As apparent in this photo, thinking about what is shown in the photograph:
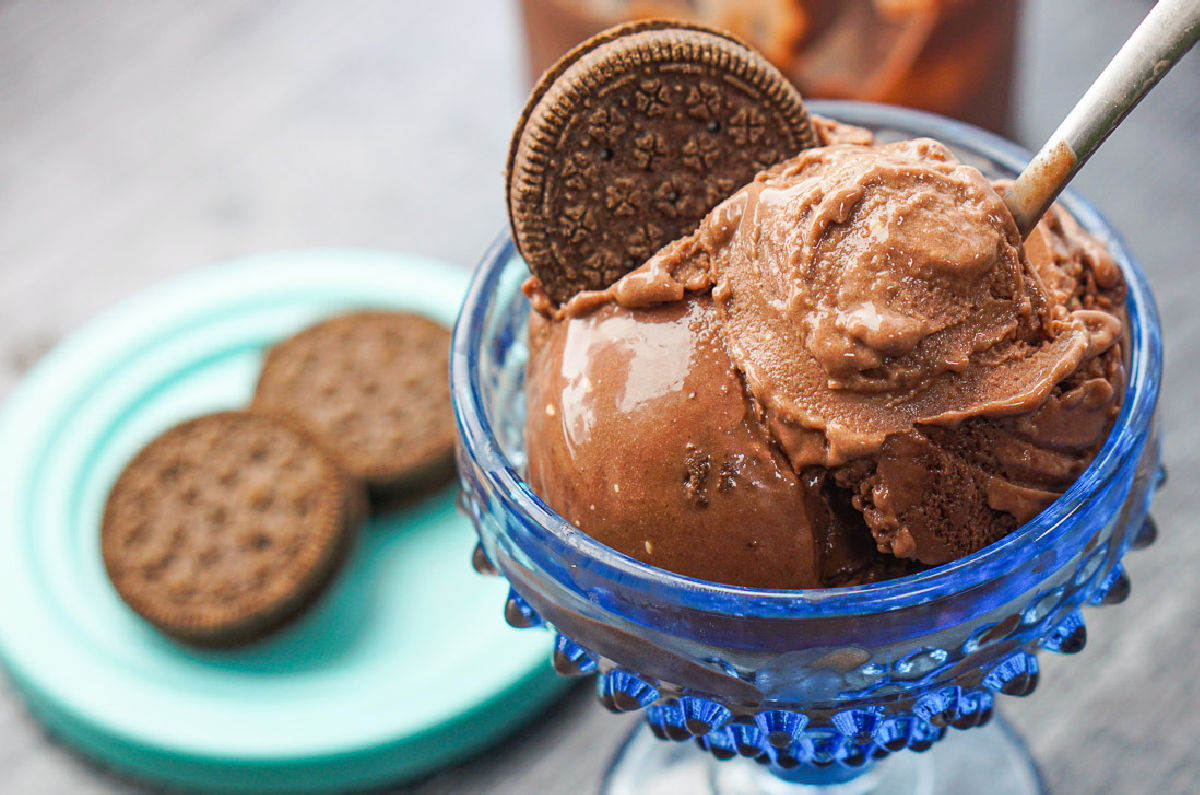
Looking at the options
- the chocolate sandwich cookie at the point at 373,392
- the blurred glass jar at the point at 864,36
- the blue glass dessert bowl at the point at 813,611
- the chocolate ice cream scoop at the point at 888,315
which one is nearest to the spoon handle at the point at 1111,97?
the chocolate ice cream scoop at the point at 888,315

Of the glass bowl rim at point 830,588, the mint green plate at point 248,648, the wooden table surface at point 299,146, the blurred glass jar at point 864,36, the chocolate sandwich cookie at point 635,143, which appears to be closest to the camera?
the glass bowl rim at point 830,588

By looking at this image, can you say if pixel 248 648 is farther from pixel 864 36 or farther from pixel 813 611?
pixel 864 36

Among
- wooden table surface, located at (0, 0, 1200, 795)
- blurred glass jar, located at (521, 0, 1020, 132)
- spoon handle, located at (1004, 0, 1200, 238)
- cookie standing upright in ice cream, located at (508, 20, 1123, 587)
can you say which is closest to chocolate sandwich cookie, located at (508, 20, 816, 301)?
cookie standing upright in ice cream, located at (508, 20, 1123, 587)

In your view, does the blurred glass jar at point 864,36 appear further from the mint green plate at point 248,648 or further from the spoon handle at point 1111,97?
the spoon handle at point 1111,97

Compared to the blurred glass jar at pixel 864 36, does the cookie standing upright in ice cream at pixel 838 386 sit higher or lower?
higher

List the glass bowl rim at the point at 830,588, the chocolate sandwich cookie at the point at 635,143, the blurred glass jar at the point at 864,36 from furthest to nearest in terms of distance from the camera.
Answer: the blurred glass jar at the point at 864,36, the chocolate sandwich cookie at the point at 635,143, the glass bowl rim at the point at 830,588

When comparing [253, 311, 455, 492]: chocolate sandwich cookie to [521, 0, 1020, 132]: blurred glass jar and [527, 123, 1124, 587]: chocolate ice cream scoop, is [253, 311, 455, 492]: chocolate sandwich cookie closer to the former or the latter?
[521, 0, 1020, 132]: blurred glass jar
